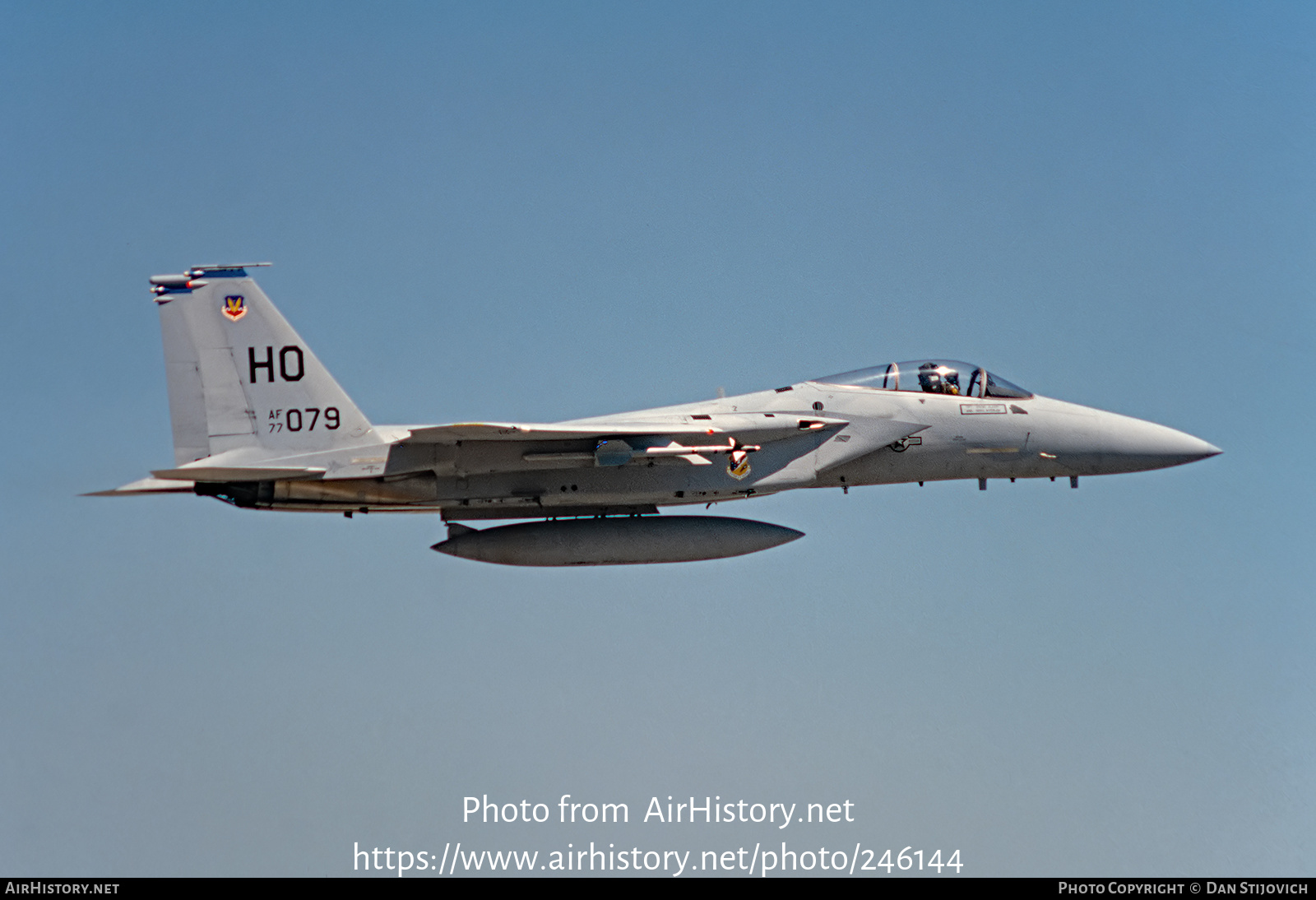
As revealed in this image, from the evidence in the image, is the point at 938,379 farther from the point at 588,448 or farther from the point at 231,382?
the point at 231,382

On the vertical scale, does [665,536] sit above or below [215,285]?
below

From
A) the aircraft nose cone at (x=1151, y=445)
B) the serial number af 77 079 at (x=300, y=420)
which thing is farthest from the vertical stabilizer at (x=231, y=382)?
the aircraft nose cone at (x=1151, y=445)

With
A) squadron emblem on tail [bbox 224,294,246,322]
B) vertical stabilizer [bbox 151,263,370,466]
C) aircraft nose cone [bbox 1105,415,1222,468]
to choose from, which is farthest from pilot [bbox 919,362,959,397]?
squadron emblem on tail [bbox 224,294,246,322]

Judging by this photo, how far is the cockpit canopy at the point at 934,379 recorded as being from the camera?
2547 cm

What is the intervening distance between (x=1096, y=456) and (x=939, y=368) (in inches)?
105

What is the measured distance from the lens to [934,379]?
25641 millimetres

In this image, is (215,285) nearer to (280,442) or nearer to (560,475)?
(280,442)

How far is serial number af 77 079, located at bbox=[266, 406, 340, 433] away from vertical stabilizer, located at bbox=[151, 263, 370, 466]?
0.01m

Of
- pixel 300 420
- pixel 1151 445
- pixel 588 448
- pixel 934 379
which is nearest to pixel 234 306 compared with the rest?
pixel 300 420

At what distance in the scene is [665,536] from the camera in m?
24.3

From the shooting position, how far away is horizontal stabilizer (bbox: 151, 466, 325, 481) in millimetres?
22234

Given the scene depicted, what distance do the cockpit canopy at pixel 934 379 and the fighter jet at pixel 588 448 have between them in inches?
1.0

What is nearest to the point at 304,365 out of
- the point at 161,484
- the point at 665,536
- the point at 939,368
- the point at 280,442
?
the point at 280,442

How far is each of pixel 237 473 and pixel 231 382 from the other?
128 centimetres
